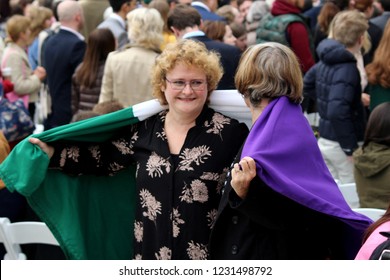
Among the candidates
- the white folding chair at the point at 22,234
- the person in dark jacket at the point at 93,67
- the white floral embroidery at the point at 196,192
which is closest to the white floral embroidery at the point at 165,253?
the white floral embroidery at the point at 196,192

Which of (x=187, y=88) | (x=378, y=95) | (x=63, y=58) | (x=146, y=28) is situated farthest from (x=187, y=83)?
(x=63, y=58)

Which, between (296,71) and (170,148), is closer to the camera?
(296,71)

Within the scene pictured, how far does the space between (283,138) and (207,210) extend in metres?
0.57

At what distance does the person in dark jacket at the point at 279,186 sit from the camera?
12.4 feet

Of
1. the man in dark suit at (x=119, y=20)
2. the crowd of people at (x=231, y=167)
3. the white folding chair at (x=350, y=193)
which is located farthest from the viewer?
the man in dark suit at (x=119, y=20)

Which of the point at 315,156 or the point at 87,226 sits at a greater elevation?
the point at 315,156

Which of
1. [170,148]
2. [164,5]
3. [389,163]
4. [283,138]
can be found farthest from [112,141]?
[164,5]

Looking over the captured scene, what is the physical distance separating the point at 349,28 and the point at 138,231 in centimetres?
351

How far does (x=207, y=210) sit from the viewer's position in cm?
416

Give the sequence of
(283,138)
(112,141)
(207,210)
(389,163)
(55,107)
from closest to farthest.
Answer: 1. (283,138)
2. (207,210)
3. (112,141)
4. (389,163)
5. (55,107)

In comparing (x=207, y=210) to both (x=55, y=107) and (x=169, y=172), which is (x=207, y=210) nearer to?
(x=169, y=172)

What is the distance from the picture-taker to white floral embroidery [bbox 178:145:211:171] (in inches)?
164

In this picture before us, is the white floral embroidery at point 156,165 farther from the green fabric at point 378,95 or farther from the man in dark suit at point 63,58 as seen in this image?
the man in dark suit at point 63,58

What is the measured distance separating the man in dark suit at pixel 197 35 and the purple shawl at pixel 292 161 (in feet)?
9.58
